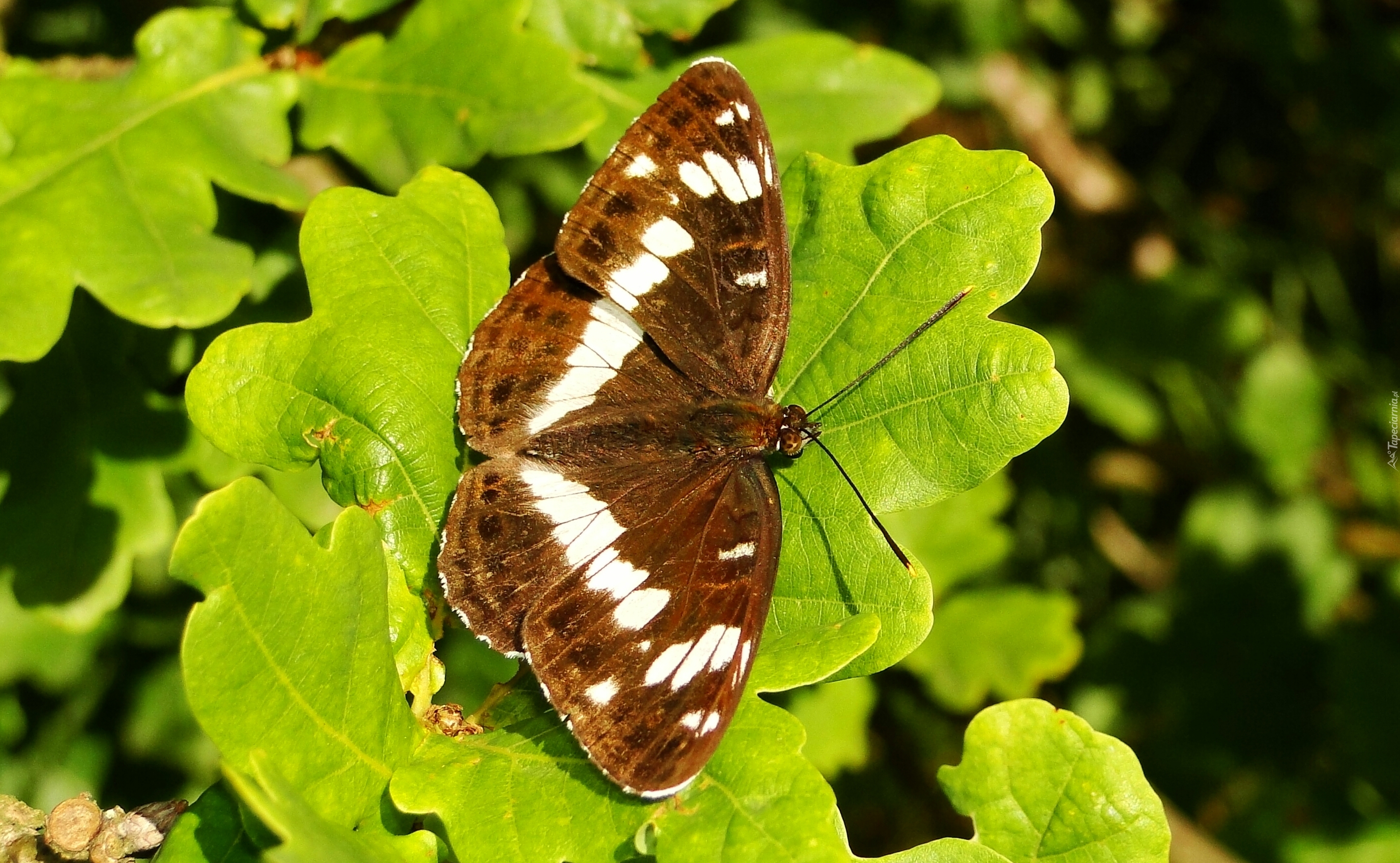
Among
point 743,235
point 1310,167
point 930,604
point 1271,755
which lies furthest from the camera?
point 1310,167

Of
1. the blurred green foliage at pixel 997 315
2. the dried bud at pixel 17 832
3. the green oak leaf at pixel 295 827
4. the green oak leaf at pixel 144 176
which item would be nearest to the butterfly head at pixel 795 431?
the blurred green foliage at pixel 997 315

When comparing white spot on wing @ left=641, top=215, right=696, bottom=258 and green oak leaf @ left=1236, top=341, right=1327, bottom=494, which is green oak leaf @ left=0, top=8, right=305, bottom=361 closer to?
white spot on wing @ left=641, top=215, right=696, bottom=258

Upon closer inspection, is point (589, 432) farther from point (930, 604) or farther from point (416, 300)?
point (930, 604)

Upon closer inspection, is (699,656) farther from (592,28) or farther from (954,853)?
(592,28)

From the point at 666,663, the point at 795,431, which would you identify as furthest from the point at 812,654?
the point at 795,431

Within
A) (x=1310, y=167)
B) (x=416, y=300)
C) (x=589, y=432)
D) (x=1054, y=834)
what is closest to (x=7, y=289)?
(x=416, y=300)

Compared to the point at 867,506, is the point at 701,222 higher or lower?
higher

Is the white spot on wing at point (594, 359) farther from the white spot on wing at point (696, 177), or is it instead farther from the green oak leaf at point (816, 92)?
the green oak leaf at point (816, 92)
